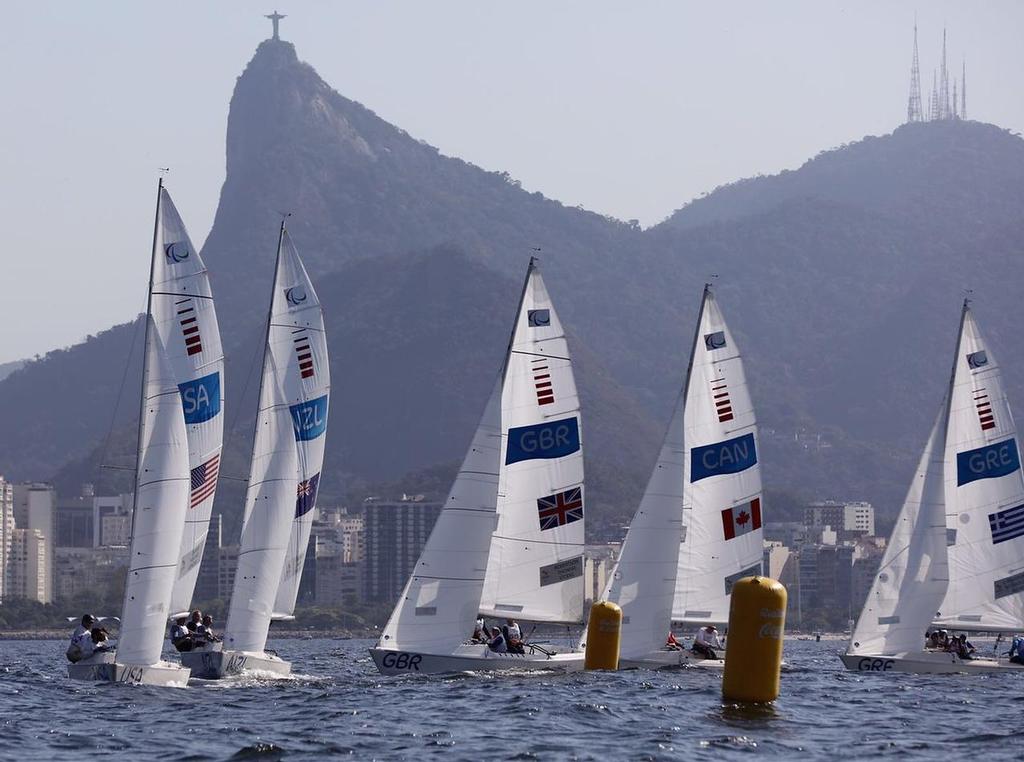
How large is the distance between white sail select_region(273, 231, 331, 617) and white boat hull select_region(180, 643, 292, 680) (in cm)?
290

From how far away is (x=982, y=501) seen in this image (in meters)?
53.0

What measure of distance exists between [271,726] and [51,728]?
3.41m

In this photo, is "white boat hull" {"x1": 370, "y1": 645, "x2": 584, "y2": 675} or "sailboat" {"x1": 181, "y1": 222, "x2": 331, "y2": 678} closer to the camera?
"white boat hull" {"x1": 370, "y1": 645, "x2": 584, "y2": 675}

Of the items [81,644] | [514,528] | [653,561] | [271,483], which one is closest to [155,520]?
[81,644]

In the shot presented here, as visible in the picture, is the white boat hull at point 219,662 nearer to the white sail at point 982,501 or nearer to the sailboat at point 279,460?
the sailboat at point 279,460

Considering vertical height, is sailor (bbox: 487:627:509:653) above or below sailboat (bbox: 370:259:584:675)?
below

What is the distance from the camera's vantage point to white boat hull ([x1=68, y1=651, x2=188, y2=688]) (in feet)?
131

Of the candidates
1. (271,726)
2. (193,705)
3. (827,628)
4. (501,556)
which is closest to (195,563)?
(501,556)

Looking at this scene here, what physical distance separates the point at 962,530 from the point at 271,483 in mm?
17494

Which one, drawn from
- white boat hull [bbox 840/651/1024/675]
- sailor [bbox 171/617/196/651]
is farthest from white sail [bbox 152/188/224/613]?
white boat hull [bbox 840/651/1024/675]

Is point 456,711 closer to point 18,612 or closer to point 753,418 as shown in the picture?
point 753,418

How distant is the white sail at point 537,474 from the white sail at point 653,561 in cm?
132

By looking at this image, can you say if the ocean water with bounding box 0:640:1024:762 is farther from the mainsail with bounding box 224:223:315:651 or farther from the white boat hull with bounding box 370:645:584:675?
the mainsail with bounding box 224:223:315:651

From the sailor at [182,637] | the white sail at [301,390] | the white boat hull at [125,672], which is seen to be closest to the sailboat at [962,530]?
the white sail at [301,390]
